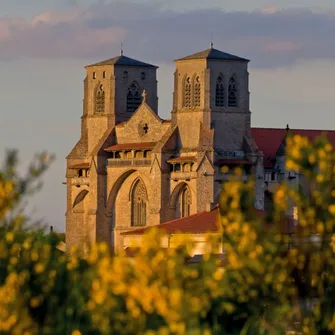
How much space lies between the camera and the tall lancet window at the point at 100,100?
123m

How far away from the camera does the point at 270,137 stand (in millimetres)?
120125

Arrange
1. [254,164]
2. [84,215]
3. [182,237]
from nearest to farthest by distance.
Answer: [182,237] < [254,164] < [84,215]

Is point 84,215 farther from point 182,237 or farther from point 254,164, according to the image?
point 182,237

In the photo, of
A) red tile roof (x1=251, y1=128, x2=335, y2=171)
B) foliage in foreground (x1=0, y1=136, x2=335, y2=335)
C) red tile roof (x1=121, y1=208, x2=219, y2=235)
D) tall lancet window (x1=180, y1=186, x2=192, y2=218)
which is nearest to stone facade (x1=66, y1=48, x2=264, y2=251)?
tall lancet window (x1=180, y1=186, x2=192, y2=218)

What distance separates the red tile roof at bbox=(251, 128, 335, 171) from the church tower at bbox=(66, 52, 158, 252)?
22.7ft

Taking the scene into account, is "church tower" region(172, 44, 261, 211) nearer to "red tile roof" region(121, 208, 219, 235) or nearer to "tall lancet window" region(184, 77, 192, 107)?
"tall lancet window" region(184, 77, 192, 107)

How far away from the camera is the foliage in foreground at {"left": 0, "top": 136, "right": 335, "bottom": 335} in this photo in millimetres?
24500

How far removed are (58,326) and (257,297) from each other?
3085 mm

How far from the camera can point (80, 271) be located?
30.3 m

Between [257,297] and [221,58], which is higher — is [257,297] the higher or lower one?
the lower one

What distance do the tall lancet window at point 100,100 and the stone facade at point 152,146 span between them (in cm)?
9

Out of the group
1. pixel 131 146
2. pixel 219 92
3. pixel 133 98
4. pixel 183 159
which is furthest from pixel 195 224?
pixel 133 98

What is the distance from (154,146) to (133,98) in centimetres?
886

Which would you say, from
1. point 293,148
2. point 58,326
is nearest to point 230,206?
point 293,148
